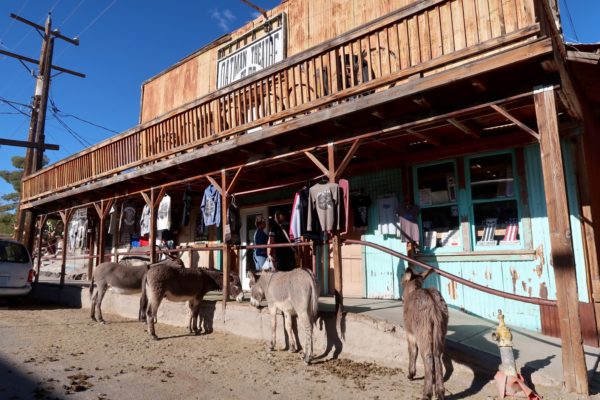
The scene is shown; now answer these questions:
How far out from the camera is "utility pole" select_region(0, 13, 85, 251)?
15.7 meters

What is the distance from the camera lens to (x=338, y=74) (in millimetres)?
6238

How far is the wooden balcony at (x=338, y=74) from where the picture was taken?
484cm

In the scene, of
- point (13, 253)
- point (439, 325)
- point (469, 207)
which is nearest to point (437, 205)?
→ point (469, 207)

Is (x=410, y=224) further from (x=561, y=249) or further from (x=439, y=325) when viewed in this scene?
(x=439, y=325)

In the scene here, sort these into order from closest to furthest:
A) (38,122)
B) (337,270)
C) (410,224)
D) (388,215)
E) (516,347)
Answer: (516,347) → (337,270) → (410,224) → (388,215) → (38,122)

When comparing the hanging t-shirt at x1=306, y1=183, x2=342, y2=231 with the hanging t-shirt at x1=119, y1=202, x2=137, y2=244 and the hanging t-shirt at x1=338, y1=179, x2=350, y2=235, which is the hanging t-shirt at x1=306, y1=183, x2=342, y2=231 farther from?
the hanging t-shirt at x1=119, y1=202, x2=137, y2=244

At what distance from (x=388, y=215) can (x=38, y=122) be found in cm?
1502

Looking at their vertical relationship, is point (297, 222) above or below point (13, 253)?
above

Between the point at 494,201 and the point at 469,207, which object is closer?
the point at 494,201

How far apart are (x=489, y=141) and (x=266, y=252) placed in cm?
495

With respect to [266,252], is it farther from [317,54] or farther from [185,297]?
[317,54]

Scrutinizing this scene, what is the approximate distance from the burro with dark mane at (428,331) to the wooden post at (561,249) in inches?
45.0

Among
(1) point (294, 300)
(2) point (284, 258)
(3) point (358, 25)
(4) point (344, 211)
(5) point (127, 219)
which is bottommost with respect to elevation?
(1) point (294, 300)

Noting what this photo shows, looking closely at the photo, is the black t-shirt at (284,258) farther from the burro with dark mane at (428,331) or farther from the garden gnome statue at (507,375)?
the garden gnome statue at (507,375)
